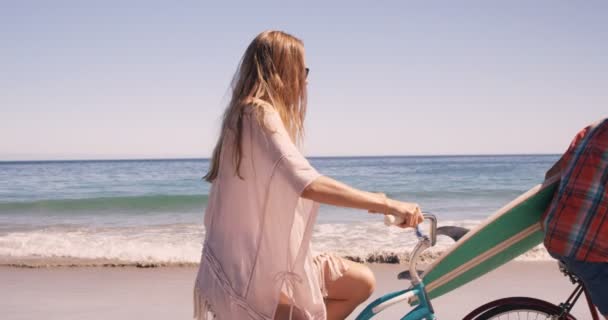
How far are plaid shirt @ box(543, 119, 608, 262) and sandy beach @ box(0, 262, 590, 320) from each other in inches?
111

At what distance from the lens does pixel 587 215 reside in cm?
227

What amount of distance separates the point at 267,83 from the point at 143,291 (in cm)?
447

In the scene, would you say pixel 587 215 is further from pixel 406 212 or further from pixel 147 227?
pixel 147 227

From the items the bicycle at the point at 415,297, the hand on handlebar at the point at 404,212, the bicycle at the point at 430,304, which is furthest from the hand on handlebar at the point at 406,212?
the bicycle at the point at 415,297

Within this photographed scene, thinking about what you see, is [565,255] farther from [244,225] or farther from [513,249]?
[244,225]

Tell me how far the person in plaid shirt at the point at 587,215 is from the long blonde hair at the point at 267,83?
104cm

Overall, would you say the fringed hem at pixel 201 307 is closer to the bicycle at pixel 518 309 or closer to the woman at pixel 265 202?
the woman at pixel 265 202

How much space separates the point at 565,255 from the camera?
2322 millimetres

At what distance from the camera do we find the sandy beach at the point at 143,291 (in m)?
5.25

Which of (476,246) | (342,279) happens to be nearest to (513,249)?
(476,246)

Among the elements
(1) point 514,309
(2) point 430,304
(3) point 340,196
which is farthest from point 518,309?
(3) point 340,196

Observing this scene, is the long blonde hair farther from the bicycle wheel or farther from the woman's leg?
the bicycle wheel

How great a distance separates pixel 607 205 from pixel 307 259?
43.1 inches

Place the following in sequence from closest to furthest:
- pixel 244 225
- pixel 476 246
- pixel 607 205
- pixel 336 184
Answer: pixel 336 184
pixel 244 225
pixel 607 205
pixel 476 246
